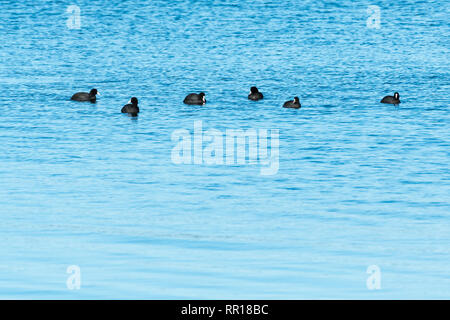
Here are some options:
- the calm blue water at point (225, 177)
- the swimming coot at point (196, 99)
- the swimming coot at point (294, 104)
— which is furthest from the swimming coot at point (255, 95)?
the swimming coot at point (294, 104)

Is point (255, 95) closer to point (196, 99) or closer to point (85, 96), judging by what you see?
point (196, 99)

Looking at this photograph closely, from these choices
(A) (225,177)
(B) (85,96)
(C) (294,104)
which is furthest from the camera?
(B) (85,96)

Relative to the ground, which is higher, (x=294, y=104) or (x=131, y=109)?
(x=294, y=104)

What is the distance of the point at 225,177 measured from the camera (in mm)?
29375

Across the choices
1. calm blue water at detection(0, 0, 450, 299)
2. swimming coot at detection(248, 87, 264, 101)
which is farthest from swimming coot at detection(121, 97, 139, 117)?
swimming coot at detection(248, 87, 264, 101)

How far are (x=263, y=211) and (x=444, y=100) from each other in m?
21.1

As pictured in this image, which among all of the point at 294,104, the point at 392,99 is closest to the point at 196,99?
the point at 294,104

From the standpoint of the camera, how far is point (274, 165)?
31.1m

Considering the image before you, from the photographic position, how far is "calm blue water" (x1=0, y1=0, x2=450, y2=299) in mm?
19906

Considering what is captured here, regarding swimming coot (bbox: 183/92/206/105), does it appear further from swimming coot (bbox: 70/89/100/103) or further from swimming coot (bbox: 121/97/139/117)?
swimming coot (bbox: 70/89/100/103)

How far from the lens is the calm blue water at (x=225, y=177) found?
1991 cm

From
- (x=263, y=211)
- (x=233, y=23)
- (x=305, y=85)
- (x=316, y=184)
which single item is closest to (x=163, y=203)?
(x=263, y=211)

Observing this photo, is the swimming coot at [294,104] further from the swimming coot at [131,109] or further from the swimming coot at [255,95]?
the swimming coot at [131,109]

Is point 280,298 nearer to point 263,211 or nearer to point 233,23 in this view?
point 263,211
